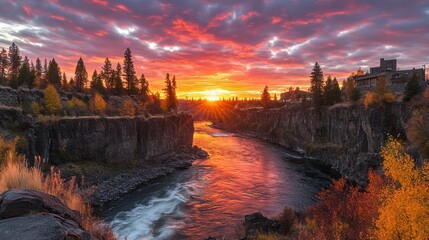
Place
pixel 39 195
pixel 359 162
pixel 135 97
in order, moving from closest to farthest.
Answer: pixel 39 195 → pixel 359 162 → pixel 135 97

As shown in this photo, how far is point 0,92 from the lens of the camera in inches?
2035

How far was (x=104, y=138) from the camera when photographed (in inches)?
2115

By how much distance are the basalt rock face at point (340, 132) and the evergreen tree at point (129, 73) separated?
5175 cm

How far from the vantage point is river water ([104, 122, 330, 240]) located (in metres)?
30.6

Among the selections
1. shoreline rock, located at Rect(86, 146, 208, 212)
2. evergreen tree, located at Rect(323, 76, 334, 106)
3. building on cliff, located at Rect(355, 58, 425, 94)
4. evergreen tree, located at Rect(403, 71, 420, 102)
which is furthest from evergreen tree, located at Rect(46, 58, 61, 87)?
building on cliff, located at Rect(355, 58, 425, 94)

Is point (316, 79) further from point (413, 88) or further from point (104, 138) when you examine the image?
point (104, 138)

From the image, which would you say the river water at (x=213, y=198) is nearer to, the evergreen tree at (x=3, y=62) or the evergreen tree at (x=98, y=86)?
the evergreen tree at (x=98, y=86)

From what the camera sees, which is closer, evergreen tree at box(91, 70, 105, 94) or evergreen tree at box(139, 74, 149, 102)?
evergreen tree at box(91, 70, 105, 94)

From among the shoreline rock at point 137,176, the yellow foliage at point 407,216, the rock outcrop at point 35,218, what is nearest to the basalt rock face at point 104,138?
the shoreline rock at point 137,176

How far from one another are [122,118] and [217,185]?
84.0 ft

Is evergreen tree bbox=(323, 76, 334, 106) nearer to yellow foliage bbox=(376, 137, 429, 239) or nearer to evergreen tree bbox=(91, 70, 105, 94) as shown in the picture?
evergreen tree bbox=(91, 70, 105, 94)

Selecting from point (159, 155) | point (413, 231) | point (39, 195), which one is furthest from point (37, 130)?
point (413, 231)

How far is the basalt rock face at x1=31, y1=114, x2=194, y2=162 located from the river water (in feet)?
36.9

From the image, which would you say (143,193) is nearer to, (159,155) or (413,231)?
(159,155)
